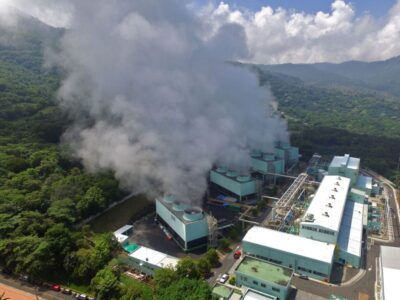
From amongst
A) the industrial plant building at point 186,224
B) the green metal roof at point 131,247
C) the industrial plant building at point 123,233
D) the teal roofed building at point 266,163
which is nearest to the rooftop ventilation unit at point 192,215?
the industrial plant building at point 186,224

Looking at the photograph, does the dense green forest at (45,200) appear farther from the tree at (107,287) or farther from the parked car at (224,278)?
the parked car at (224,278)

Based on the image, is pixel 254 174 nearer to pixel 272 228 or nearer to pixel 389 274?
pixel 272 228

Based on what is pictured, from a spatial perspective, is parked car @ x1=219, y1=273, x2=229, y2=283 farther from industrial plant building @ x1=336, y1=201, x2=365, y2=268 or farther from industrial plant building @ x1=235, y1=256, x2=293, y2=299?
industrial plant building @ x1=336, y1=201, x2=365, y2=268

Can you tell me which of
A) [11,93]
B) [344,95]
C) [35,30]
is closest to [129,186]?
[11,93]

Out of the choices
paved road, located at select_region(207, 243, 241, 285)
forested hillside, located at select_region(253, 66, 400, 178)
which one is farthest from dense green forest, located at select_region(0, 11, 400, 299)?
paved road, located at select_region(207, 243, 241, 285)

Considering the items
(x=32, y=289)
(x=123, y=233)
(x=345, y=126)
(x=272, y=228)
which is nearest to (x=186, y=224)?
(x=123, y=233)

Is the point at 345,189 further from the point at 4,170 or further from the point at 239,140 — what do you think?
the point at 4,170

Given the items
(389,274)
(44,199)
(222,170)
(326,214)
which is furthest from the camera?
(222,170)
